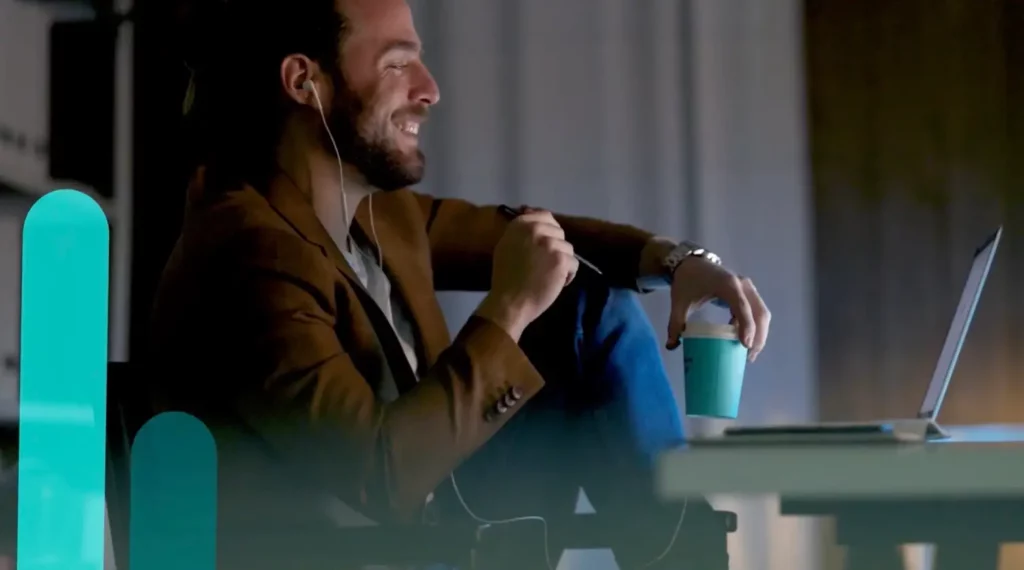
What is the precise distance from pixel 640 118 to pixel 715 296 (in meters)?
0.30

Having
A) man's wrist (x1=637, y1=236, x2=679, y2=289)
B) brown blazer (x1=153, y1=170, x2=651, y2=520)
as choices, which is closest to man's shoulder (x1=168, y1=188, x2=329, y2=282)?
brown blazer (x1=153, y1=170, x2=651, y2=520)

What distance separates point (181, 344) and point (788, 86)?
951mm

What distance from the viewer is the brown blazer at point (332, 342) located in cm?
140

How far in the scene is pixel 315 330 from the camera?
4.68 feet

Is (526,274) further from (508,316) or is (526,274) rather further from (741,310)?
(741,310)

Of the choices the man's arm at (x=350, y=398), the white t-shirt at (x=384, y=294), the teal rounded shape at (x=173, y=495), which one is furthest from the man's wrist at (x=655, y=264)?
the teal rounded shape at (x=173, y=495)

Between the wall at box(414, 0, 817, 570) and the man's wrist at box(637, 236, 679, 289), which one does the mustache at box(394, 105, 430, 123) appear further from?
the man's wrist at box(637, 236, 679, 289)

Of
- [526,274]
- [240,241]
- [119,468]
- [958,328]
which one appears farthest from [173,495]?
[958,328]

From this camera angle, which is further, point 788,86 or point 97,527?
point 788,86

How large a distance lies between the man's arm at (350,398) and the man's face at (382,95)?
20 cm

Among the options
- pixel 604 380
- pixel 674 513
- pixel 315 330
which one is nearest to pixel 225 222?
pixel 315 330

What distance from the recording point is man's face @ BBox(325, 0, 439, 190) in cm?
153

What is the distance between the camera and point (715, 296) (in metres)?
1.46

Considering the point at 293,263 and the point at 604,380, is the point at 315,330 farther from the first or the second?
the point at 604,380
